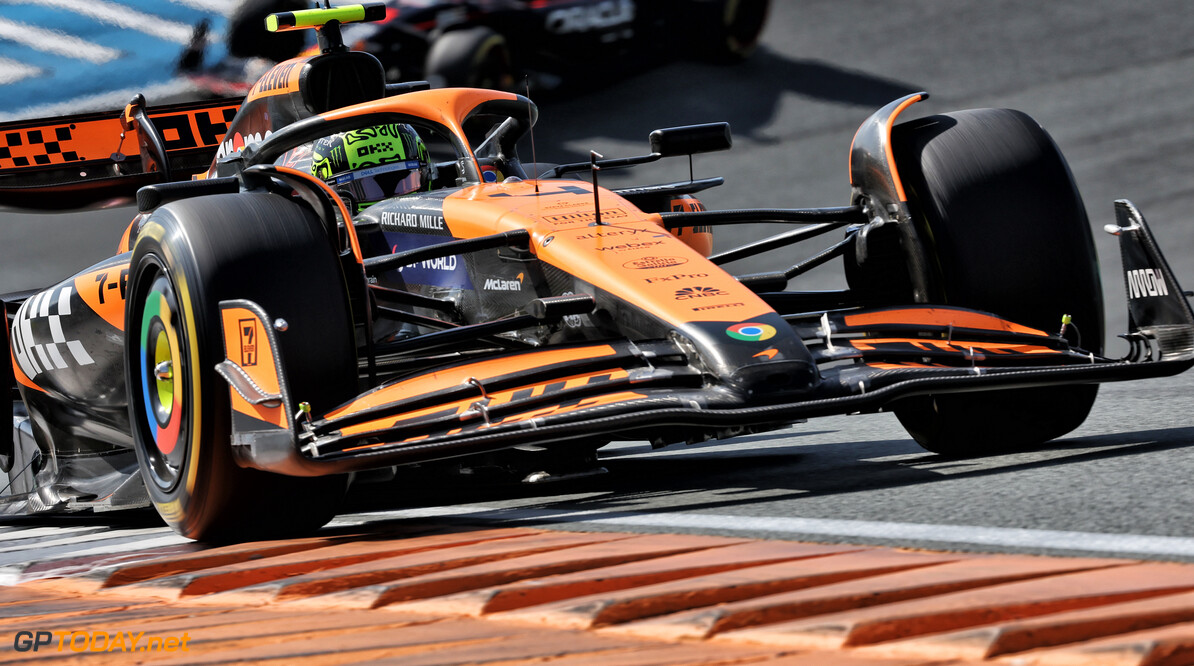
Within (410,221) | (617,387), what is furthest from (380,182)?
(617,387)

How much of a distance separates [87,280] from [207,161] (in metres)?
2.27

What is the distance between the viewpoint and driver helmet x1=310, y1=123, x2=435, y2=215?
5578 mm

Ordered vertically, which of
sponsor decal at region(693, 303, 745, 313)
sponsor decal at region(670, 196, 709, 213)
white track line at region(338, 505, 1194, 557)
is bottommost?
white track line at region(338, 505, 1194, 557)

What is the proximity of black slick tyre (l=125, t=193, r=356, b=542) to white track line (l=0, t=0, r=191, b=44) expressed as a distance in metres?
12.6

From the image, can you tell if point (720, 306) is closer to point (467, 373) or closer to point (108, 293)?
point (467, 373)

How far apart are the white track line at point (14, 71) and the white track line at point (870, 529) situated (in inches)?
507

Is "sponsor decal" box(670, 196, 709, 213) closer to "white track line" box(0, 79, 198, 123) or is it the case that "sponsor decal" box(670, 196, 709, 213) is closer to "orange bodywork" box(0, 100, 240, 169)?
"orange bodywork" box(0, 100, 240, 169)

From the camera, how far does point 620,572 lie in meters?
2.73

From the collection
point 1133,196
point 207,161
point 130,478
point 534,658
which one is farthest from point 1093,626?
point 1133,196

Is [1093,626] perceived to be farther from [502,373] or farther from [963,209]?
[963,209]

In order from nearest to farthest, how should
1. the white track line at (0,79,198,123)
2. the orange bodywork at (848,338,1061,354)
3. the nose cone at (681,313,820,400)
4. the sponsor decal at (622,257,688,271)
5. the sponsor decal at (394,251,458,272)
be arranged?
the nose cone at (681,313,820,400), the orange bodywork at (848,338,1061,354), the sponsor decal at (622,257,688,271), the sponsor decal at (394,251,458,272), the white track line at (0,79,198,123)

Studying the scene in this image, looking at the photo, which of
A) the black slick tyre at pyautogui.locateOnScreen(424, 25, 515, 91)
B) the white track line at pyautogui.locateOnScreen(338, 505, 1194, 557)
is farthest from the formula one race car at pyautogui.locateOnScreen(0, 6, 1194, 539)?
the black slick tyre at pyautogui.locateOnScreen(424, 25, 515, 91)

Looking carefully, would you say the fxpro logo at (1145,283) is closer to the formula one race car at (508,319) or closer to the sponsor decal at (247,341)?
the formula one race car at (508,319)

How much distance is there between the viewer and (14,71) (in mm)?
15430
